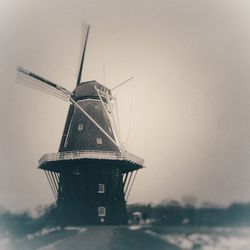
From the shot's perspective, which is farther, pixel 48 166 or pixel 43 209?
pixel 48 166

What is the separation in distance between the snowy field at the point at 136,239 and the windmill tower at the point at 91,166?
1.21m

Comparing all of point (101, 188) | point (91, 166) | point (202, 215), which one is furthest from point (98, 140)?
point (202, 215)

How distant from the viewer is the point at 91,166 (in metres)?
→ 12.6

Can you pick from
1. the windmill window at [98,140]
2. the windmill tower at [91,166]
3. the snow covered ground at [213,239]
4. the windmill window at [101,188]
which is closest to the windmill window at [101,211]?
the windmill tower at [91,166]

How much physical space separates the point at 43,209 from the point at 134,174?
2.86 m

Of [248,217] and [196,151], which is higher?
[196,151]

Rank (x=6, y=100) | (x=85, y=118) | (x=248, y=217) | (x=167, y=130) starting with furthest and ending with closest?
1. (x=85, y=118)
2. (x=6, y=100)
3. (x=167, y=130)
4. (x=248, y=217)

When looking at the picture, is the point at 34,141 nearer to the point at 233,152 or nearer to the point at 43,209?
the point at 43,209

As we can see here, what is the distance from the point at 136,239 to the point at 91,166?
3.58 m

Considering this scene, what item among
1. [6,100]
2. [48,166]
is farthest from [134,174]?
[6,100]

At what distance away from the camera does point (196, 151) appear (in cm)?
955

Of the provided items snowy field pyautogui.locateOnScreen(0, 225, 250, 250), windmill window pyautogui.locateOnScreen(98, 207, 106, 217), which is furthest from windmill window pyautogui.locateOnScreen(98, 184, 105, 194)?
snowy field pyautogui.locateOnScreen(0, 225, 250, 250)

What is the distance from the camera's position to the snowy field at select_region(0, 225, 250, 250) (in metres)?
8.95

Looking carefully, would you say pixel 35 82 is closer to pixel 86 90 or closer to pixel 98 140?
pixel 86 90
